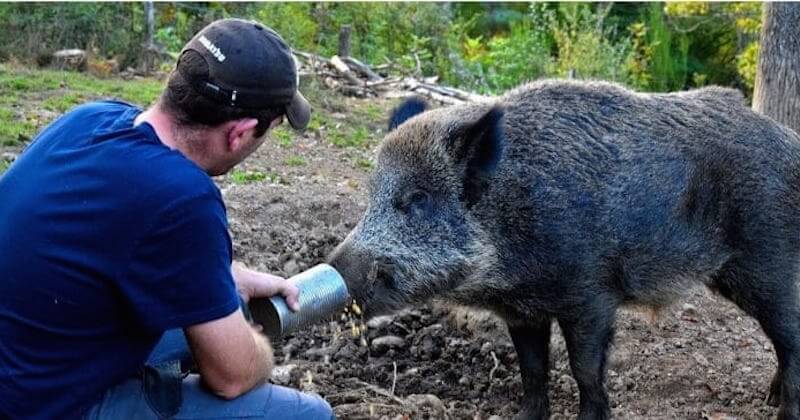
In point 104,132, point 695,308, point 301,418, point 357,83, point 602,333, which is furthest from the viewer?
point 357,83

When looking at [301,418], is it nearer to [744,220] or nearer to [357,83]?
[744,220]

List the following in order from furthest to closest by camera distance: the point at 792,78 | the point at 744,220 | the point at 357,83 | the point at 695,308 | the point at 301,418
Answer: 1. the point at 357,83
2. the point at 792,78
3. the point at 695,308
4. the point at 744,220
5. the point at 301,418

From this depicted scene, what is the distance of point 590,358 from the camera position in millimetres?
4652

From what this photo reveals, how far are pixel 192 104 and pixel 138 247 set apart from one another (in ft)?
1.40

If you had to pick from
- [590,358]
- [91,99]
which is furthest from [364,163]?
[590,358]

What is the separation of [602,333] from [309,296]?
5.04 feet

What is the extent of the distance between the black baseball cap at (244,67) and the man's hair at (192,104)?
1 centimetres

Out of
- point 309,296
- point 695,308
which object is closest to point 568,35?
point 695,308

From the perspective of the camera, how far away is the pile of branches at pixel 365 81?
547 inches

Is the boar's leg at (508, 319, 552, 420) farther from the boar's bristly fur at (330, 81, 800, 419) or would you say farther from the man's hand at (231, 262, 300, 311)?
the man's hand at (231, 262, 300, 311)

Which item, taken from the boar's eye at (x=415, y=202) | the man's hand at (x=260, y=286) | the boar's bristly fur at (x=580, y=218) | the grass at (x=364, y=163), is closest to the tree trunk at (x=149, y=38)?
the grass at (x=364, y=163)

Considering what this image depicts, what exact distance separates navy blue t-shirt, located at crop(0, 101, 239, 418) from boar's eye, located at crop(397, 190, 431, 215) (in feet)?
6.37

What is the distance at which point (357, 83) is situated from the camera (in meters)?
14.3

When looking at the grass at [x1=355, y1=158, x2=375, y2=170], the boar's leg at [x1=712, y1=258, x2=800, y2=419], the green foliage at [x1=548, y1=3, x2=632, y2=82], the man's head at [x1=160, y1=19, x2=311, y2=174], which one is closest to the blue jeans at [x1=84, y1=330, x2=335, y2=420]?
the man's head at [x1=160, y1=19, x2=311, y2=174]
